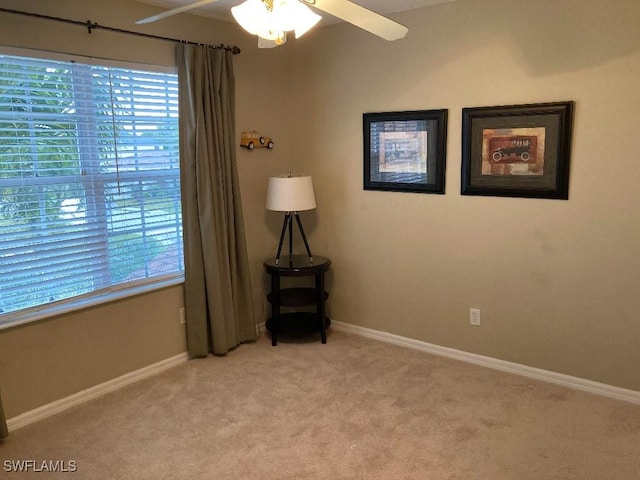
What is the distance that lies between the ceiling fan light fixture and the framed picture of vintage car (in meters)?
1.70

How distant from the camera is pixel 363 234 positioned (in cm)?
393

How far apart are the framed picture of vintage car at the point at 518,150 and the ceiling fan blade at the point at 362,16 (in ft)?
4.44

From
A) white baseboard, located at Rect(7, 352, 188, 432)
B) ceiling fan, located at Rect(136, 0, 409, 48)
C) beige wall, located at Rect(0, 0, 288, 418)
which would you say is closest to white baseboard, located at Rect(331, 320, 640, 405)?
beige wall, located at Rect(0, 0, 288, 418)

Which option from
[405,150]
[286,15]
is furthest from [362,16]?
[405,150]

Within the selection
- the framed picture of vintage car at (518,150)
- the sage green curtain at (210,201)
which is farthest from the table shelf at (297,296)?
the framed picture of vintage car at (518,150)

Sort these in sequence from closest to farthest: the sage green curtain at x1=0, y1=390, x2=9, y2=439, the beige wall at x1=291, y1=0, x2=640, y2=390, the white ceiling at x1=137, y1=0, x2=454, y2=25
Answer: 1. the sage green curtain at x1=0, y1=390, x2=9, y2=439
2. the beige wall at x1=291, y1=0, x2=640, y2=390
3. the white ceiling at x1=137, y1=0, x2=454, y2=25

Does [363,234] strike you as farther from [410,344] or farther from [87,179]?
[87,179]

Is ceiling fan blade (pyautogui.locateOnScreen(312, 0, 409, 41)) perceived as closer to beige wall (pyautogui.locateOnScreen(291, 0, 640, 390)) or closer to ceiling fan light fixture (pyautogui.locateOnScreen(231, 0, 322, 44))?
ceiling fan light fixture (pyautogui.locateOnScreen(231, 0, 322, 44))

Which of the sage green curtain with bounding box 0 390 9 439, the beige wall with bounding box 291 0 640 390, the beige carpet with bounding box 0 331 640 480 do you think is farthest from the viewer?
the beige wall with bounding box 291 0 640 390

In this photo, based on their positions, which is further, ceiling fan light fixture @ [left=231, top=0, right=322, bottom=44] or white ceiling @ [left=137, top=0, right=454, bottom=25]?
white ceiling @ [left=137, top=0, right=454, bottom=25]

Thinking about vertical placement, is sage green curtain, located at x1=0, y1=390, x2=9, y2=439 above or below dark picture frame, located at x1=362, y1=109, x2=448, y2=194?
below

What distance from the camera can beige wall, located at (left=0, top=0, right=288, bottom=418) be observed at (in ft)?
9.00

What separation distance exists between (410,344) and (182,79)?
2431mm

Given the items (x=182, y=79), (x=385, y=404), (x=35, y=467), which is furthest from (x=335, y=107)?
(x=35, y=467)
